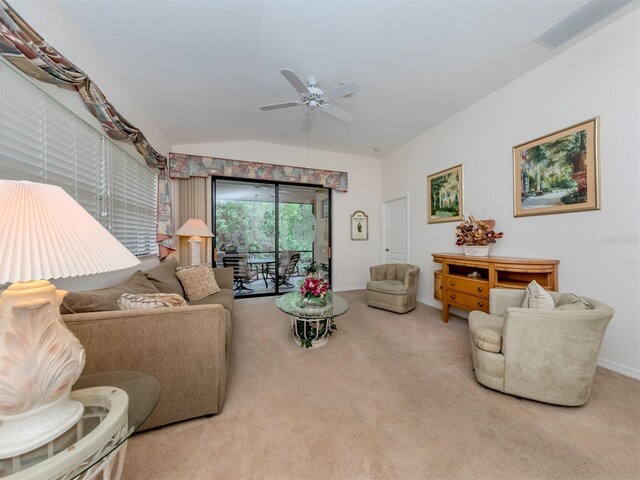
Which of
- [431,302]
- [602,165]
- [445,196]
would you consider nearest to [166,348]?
[602,165]

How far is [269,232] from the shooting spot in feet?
16.0

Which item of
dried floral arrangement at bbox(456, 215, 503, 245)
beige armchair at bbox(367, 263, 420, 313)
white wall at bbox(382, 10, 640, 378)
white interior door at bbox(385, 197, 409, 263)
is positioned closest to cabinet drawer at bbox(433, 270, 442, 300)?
beige armchair at bbox(367, 263, 420, 313)

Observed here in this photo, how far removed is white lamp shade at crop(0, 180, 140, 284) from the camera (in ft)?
2.08

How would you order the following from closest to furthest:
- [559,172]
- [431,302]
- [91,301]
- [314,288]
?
[91,301] → [559,172] → [314,288] → [431,302]

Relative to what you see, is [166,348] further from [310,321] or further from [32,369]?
[310,321]

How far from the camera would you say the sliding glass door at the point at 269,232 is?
182 inches

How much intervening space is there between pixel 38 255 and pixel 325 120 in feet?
11.7

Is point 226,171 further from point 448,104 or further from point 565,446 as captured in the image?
point 565,446

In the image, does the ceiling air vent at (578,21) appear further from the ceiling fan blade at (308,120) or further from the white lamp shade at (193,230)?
the white lamp shade at (193,230)

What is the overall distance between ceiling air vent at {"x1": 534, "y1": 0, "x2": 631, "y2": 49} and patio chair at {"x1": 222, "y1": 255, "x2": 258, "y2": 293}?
476 centimetres

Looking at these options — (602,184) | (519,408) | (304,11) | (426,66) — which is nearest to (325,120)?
(426,66)

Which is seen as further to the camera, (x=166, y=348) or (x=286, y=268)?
(x=286, y=268)

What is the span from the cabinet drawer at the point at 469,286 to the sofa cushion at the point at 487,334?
0.70 metres

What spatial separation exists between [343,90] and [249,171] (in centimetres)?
255
